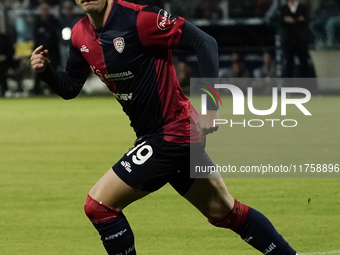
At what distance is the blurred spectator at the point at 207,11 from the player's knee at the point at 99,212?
15.7 meters

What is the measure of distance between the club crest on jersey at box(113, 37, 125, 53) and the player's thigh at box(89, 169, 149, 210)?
75cm

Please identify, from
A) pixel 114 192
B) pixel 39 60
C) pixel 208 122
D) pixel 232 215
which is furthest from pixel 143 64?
pixel 232 215

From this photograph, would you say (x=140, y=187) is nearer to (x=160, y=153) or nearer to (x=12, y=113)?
(x=160, y=153)

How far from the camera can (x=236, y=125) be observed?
562 inches

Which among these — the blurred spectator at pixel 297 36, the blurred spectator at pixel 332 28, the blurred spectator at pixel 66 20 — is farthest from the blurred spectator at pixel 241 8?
the blurred spectator at pixel 66 20

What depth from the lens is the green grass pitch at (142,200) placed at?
614 centimetres

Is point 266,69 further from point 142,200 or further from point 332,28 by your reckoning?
point 142,200

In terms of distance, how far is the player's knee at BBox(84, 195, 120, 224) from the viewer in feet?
15.0

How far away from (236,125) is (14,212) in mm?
7505

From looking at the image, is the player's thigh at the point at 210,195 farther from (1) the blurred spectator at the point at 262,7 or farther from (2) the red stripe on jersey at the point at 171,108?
(1) the blurred spectator at the point at 262,7

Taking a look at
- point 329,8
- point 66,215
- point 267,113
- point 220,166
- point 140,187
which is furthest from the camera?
point 329,8

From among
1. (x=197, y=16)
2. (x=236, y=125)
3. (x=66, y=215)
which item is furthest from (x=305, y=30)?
(x=66, y=215)

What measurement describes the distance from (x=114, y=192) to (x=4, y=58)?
16.8 metres

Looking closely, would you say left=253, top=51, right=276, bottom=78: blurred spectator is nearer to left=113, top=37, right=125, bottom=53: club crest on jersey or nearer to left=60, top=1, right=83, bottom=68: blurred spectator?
left=60, top=1, right=83, bottom=68: blurred spectator
